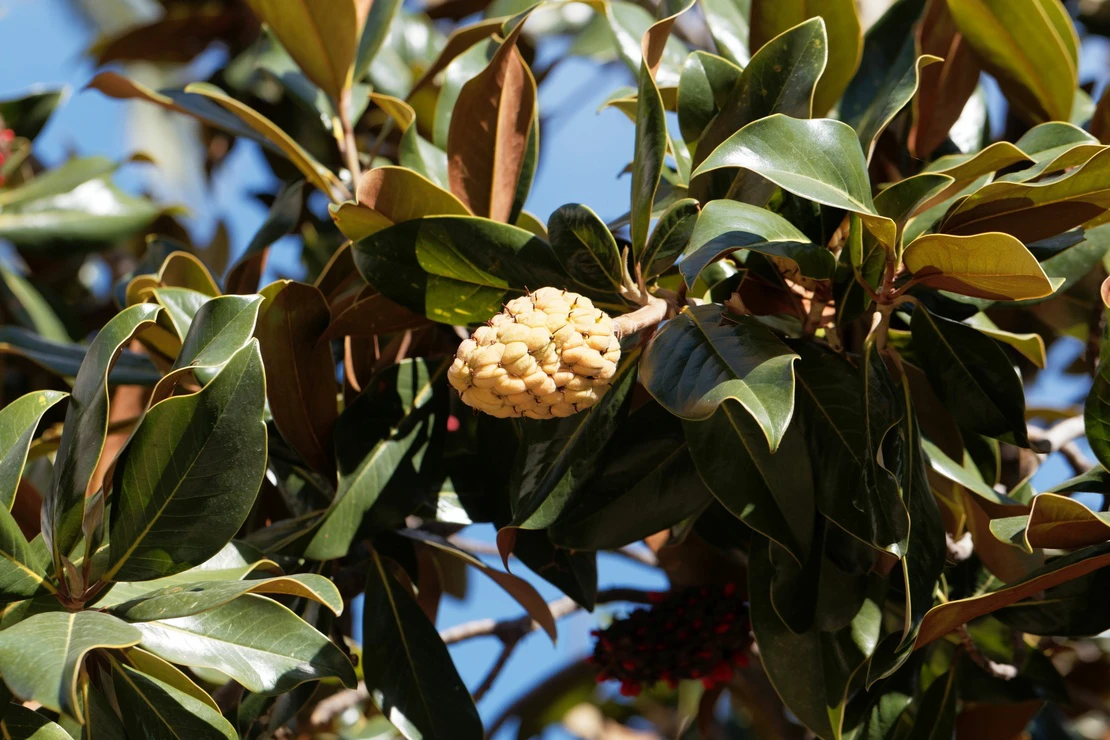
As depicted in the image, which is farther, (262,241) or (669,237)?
(262,241)

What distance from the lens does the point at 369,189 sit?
1226 mm

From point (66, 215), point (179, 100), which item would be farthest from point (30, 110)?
point (179, 100)

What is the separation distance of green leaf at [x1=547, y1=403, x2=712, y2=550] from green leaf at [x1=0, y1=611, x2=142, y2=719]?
1.71 ft

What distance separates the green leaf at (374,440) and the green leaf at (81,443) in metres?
0.29

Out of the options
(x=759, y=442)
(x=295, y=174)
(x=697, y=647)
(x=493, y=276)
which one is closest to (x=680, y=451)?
(x=759, y=442)

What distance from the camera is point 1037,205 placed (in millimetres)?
1124

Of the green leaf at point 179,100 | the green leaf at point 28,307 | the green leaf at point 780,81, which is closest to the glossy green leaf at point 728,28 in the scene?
the green leaf at point 780,81

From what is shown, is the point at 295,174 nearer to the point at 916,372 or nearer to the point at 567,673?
the point at 567,673

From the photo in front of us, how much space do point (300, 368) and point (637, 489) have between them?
0.46m

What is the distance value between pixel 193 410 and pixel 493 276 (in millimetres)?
373

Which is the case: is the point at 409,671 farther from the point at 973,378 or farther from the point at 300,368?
the point at 973,378

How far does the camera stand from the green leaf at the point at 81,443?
1024 mm

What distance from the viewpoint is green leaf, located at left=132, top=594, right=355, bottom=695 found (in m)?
1.05

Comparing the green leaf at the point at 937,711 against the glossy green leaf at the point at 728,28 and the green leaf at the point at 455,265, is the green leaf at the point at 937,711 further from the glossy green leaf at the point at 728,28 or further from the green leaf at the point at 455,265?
the glossy green leaf at the point at 728,28
